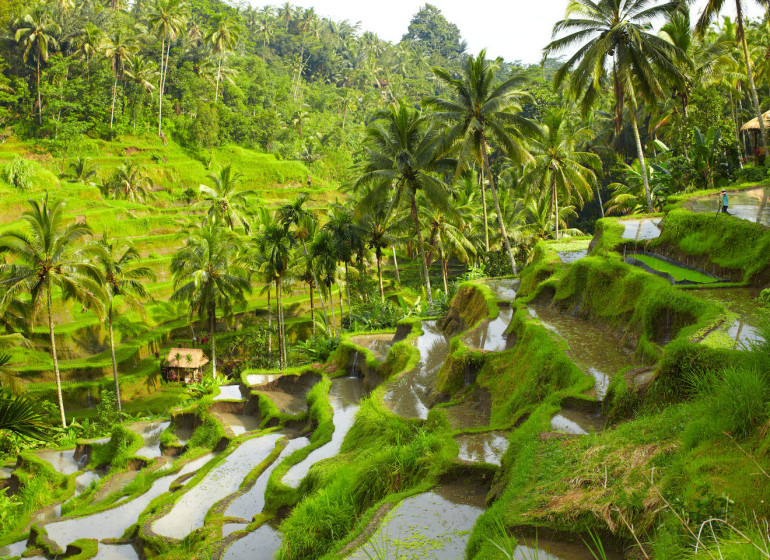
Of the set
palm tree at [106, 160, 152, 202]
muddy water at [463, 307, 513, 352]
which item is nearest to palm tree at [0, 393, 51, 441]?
muddy water at [463, 307, 513, 352]

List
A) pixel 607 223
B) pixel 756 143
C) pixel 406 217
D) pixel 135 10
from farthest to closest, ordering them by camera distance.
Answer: pixel 135 10 → pixel 406 217 → pixel 756 143 → pixel 607 223

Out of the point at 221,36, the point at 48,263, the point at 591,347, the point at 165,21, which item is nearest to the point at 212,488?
the point at 591,347

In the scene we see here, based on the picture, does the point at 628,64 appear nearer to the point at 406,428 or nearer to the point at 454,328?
the point at 454,328

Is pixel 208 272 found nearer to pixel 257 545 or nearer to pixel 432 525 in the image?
pixel 257 545

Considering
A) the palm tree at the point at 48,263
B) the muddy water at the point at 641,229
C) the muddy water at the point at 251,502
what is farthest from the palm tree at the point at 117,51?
the muddy water at the point at 641,229

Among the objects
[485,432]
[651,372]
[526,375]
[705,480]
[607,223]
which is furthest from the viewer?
[607,223]

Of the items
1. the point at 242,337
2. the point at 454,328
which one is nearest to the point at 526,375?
the point at 454,328

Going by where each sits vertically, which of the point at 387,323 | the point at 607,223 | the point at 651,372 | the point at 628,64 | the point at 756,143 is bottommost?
the point at 387,323
